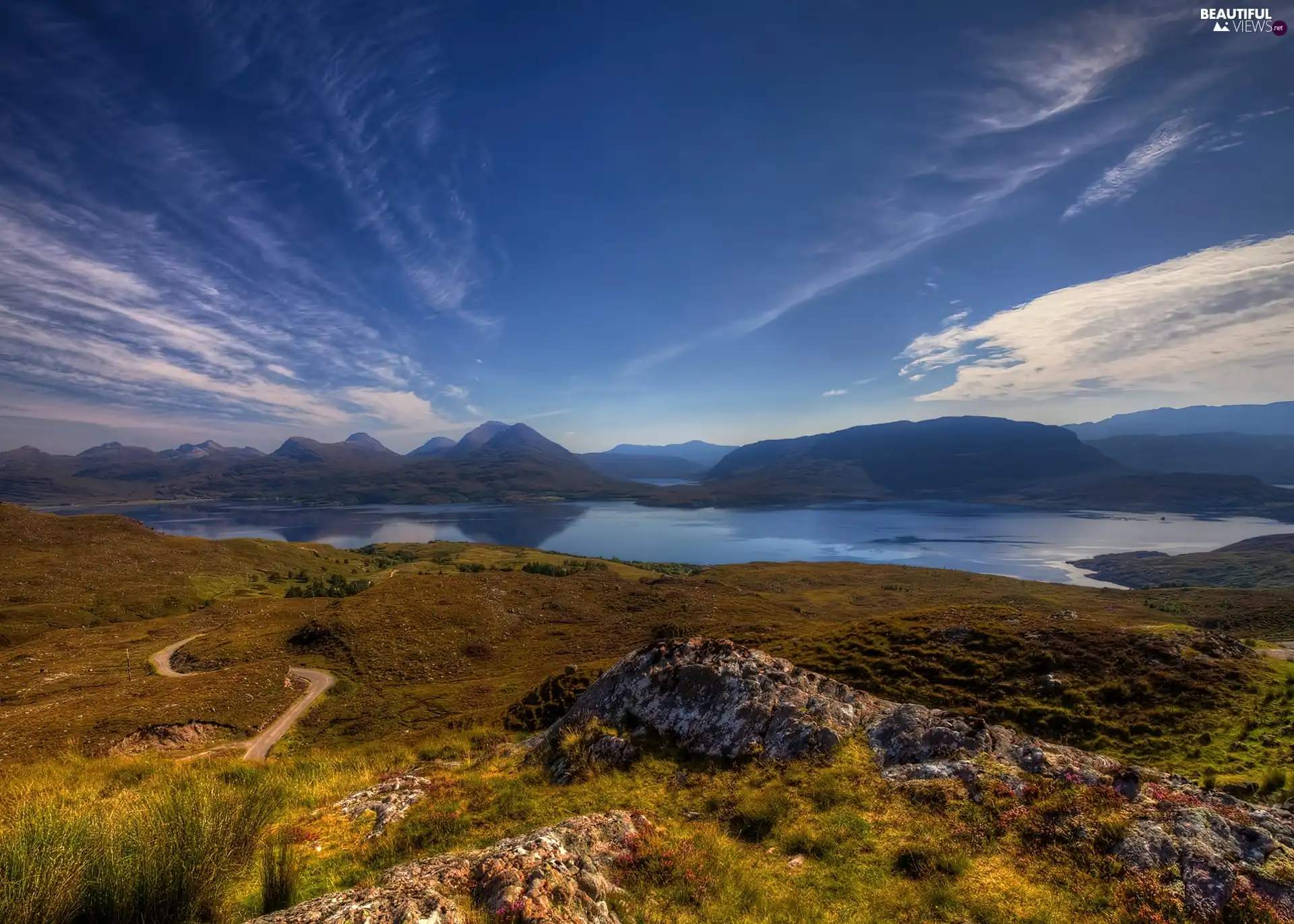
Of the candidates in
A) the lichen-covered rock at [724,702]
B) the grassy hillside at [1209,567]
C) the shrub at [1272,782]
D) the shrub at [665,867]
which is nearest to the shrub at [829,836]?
Answer: the shrub at [665,867]

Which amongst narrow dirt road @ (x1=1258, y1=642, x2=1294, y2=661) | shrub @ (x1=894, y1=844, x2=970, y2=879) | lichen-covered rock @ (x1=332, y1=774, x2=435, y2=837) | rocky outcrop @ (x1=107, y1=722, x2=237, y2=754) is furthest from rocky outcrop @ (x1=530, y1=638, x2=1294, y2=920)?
rocky outcrop @ (x1=107, y1=722, x2=237, y2=754)

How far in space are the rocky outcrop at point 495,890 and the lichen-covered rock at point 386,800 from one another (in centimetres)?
411

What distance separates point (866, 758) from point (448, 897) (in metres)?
9.98

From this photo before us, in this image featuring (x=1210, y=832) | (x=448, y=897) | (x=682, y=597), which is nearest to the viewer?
(x=448, y=897)

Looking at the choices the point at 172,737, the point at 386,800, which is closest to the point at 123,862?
the point at 386,800

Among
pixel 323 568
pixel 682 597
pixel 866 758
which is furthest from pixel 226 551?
pixel 866 758

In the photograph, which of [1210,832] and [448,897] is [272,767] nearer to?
[448,897]

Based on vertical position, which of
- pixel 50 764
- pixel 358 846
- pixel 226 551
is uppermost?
pixel 358 846

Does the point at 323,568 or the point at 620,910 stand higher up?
the point at 620,910

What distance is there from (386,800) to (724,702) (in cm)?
933

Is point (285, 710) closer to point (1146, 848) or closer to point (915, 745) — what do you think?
point (915, 745)

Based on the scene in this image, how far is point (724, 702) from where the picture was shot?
48.8 ft

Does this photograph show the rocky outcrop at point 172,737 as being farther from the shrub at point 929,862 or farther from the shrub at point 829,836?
the shrub at point 929,862

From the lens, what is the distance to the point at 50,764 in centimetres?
1684
